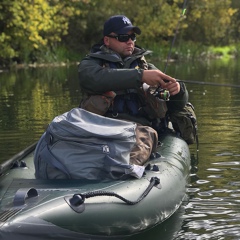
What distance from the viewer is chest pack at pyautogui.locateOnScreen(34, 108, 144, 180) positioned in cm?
527

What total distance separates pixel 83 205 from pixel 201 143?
4729 millimetres

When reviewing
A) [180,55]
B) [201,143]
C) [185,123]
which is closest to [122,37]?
[185,123]

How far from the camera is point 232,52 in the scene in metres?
44.5

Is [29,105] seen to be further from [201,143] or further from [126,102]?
[126,102]

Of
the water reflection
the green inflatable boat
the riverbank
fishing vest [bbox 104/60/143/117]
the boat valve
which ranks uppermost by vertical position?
fishing vest [bbox 104/60/143/117]

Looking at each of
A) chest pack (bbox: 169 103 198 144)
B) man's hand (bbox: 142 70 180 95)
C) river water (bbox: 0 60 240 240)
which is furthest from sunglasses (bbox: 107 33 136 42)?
chest pack (bbox: 169 103 198 144)

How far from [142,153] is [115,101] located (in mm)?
916

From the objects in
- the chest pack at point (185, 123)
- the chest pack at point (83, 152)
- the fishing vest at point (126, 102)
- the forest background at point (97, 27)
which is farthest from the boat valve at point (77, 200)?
the forest background at point (97, 27)

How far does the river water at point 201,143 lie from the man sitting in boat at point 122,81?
62 centimetres

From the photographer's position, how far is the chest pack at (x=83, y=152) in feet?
17.3

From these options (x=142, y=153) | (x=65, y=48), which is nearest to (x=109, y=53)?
(x=142, y=153)

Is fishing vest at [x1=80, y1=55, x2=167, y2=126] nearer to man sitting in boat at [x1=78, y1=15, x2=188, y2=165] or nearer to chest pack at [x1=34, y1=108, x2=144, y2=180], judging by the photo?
man sitting in boat at [x1=78, y1=15, x2=188, y2=165]

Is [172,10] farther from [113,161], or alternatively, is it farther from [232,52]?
[113,161]

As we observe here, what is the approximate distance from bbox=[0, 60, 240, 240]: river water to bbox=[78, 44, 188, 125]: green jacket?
33.2 inches
